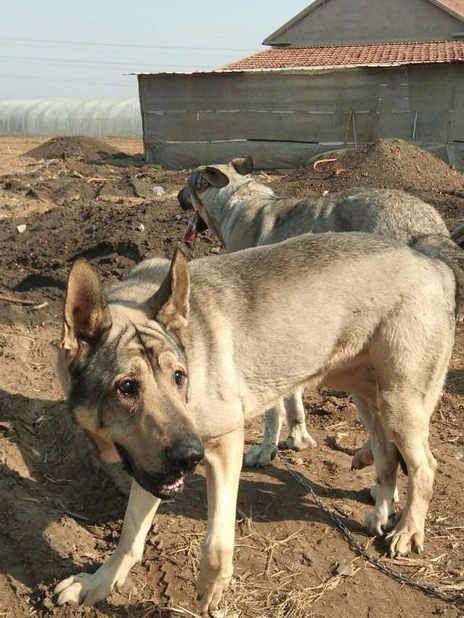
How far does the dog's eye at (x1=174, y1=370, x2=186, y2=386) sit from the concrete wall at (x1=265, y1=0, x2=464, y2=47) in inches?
1349

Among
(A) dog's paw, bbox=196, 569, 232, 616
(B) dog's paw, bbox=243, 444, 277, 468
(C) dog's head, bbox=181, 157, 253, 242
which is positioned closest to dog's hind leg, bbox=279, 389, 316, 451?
(B) dog's paw, bbox=243, 444, 277, 468

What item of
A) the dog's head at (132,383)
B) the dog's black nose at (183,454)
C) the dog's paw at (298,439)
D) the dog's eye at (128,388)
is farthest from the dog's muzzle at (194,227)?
the dog's black nose at (183,454)

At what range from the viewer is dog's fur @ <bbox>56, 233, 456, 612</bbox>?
3.68 m

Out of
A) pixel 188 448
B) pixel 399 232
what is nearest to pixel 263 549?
pixel 188 448

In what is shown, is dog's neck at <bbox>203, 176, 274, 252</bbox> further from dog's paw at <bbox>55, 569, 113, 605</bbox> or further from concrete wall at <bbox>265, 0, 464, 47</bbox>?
concrete wall at <bbox>265, 0, 464, 47</bbox>

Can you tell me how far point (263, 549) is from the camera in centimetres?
498

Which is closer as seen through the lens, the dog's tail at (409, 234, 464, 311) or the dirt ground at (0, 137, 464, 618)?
the dirt ground at (0, 137, 464, 618)

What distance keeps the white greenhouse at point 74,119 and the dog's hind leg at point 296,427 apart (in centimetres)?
3488

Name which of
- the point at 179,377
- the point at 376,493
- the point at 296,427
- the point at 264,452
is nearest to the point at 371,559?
the point at 376,493

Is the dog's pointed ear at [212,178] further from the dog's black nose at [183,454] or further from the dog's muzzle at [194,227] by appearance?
the dog's black nose at [183,454]

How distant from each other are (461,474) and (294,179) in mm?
11374

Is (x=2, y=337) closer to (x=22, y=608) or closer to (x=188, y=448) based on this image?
(x=22, y=608)

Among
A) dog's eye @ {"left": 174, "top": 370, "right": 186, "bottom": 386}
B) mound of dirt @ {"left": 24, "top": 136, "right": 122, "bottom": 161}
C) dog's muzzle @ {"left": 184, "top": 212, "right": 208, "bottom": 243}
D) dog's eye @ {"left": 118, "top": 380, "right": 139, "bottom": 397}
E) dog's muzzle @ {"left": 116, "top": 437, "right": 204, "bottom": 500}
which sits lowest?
mound of dirt @ {"left": 24, "top": 136, "right": 122, "bottom": 161}

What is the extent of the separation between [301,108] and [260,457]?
20072 mm
